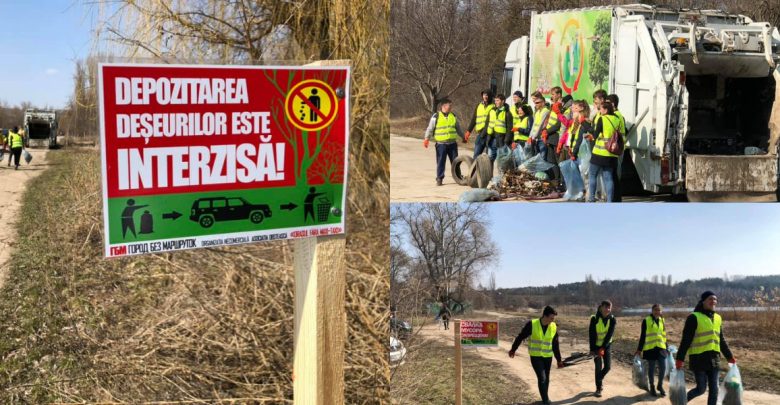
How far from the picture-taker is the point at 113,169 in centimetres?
261

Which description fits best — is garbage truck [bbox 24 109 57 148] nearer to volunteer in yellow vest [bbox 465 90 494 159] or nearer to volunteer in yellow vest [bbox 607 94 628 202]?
volunteer in yellow vest [bbox 465 90 494 159]

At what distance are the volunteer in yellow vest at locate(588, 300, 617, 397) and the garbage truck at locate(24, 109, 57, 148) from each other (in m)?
39.2

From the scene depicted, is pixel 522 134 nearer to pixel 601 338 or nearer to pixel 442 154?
pixel 442 154

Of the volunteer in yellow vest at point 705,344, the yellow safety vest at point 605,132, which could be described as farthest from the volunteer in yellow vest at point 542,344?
the yellow safety vest at point 605,132

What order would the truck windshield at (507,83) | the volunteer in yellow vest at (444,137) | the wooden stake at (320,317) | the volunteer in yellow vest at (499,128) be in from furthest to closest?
the truck windshield at (507,83) < the volunteer in yellow vest at (499,128) < the volunteer in yellow vest at (444,137) < the wooden stake at (320,317)

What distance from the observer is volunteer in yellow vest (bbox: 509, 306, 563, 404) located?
615cm

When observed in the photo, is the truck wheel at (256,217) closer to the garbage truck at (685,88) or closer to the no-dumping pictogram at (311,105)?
the no-dumping pictogram at (311,105)

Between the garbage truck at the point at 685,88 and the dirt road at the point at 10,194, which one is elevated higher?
the garbage truck at the point at 685,88

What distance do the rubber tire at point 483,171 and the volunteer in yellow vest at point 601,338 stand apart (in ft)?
11.6

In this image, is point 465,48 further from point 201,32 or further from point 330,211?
point 330,211

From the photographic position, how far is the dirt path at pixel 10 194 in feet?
35.1

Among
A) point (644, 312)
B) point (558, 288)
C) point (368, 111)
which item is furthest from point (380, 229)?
point (644, 312)

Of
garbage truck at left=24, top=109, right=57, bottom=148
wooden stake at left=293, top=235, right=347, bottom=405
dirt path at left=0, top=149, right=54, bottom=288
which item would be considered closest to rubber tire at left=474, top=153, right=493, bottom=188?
dirt path at left=0, top=149, right=54, bottom=288

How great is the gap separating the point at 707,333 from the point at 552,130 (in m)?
4.82
